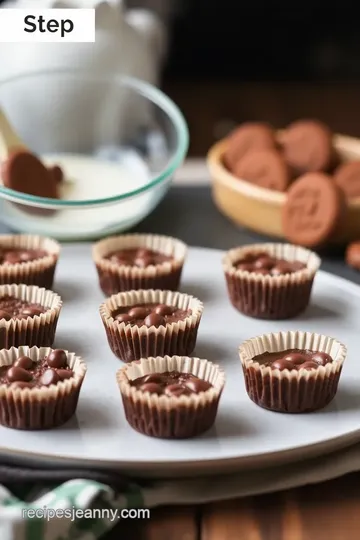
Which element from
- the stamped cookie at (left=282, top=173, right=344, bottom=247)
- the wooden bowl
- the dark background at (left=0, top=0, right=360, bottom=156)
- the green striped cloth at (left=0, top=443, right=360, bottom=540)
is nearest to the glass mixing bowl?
the wooden bowl

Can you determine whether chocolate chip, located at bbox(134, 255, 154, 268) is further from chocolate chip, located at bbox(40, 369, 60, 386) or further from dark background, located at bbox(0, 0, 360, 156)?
dark background, located at bbox(0, 0, 360, 156)

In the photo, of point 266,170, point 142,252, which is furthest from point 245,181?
point 142,252

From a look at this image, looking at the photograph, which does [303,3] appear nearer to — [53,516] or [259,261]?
[259,261]

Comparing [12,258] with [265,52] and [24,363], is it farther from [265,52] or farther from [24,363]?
[265,52]

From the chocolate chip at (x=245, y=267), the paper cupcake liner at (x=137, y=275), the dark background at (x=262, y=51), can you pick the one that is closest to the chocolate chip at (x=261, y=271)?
the chocolate chip at (x=245, y=267)

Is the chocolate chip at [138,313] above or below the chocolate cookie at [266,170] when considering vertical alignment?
above

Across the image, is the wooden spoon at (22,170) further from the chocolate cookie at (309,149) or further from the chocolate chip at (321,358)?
the chocolate chip at (321,358)
